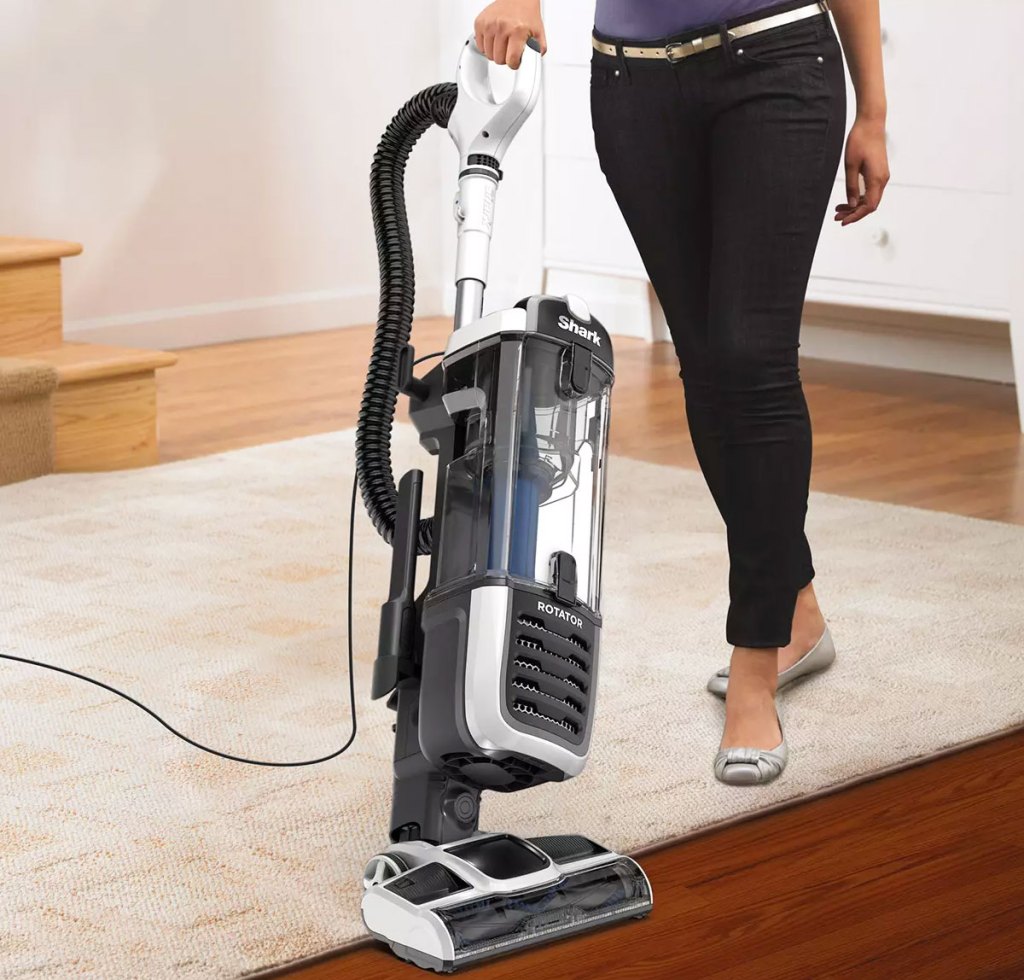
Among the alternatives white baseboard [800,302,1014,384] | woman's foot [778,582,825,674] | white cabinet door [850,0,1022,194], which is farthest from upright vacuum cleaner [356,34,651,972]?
white baseboard [800,302,1014,384]

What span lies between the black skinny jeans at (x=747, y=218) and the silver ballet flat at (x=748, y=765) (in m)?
0.11

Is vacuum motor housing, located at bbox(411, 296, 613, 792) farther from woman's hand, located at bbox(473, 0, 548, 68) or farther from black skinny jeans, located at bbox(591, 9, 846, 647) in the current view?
black skinny jeans, located at bbox(591, 9, 846, 647)

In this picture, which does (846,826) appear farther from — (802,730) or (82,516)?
(82,516)

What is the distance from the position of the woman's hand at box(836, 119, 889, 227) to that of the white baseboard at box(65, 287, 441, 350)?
9.36 feet

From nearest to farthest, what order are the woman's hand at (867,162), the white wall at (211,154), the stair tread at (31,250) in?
the woman's hand at (867,162) → the stair tread at (31,250) → the white wall at (211,154)

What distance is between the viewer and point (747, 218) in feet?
5.01

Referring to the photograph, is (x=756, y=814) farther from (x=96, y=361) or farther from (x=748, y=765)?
(x=96, y=361)

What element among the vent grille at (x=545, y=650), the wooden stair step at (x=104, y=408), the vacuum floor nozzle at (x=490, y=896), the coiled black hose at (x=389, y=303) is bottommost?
the wooden stair step at (x=104, y=408)

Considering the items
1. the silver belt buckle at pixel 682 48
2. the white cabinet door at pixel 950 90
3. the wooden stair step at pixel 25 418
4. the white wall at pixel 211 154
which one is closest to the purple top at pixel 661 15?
the silver belt buckle at pixel 682 48

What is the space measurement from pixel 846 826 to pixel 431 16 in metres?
3.81

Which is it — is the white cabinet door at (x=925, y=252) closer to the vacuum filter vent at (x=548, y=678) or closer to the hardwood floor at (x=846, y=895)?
the hardwood floor at (x=846, y=895)

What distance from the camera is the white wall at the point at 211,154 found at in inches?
159

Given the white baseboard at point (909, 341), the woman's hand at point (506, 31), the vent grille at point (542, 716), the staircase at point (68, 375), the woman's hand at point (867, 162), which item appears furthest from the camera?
the white baseboard at point (909, 341)

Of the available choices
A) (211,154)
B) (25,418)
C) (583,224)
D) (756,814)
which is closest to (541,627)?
(756,814)
